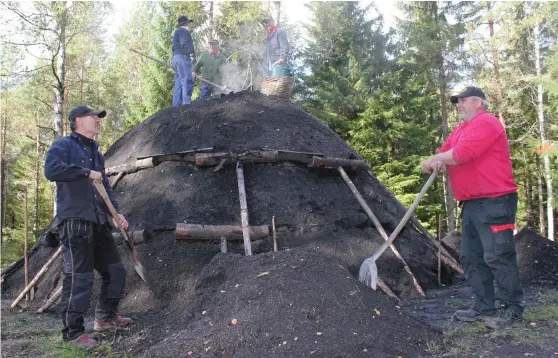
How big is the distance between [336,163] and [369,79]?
1259 centimetres

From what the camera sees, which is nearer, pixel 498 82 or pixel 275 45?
pixel 275 45

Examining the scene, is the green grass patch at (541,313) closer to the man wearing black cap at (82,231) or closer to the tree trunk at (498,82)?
the man wearing black cap at (82,231)

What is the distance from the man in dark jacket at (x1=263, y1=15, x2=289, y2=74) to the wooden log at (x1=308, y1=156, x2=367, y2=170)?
251 cm

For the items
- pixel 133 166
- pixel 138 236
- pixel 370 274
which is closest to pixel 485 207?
pixel 370 274

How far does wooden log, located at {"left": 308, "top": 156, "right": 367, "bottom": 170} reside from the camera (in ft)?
21.6

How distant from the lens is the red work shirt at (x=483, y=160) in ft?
13.6

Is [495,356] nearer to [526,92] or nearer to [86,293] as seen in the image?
[86,293]

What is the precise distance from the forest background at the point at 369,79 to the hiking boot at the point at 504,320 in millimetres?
12363

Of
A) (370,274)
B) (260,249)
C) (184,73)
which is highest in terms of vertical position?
(184,73)

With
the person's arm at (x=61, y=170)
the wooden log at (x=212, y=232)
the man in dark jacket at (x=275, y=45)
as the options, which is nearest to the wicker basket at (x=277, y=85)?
the man in dark jacket at (x=275, y=45)

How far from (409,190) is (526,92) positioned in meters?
6.43

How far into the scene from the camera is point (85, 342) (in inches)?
156

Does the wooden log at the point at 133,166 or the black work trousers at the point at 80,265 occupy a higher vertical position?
the wooden log at the point at 133,166

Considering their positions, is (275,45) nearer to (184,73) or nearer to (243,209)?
(184,73)
